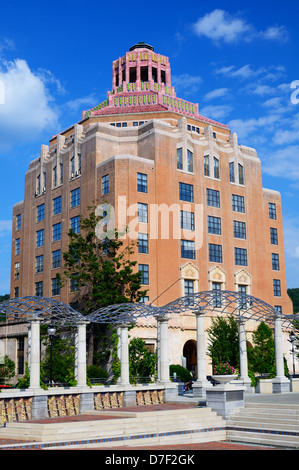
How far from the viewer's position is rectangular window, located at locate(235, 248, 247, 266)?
57812 millimetres

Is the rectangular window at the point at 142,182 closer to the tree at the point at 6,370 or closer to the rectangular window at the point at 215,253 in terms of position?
the rectangular window at the point at 215,253

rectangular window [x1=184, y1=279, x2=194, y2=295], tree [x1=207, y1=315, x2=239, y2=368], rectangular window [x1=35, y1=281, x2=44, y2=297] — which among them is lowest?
tree [x1=207, y1=315, x2=239, y2=368]

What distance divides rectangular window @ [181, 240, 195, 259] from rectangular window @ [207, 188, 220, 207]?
491 cm

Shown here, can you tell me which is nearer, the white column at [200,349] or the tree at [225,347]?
the white column at [200,349]

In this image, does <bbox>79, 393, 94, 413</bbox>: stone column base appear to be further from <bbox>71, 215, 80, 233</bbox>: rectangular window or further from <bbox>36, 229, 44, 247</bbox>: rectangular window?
<bbox>36, 229, 44, 247</bbox>: rectangular window

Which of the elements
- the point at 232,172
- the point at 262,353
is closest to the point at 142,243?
the point at 262,353

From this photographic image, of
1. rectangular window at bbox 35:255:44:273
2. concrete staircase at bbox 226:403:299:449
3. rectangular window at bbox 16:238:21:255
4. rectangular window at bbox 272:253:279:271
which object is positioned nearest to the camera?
concrete staircase at bbox 226:403:299:449

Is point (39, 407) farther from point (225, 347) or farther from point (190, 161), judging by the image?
point (190, 161)

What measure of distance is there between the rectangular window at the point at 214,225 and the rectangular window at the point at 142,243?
25.7 feet

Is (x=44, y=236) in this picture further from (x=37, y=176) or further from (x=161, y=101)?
(x=161, y=101)

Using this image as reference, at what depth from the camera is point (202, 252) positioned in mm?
54469

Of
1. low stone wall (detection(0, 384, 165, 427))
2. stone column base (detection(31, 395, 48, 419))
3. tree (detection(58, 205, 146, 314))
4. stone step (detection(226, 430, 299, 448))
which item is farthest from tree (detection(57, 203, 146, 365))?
stone step (detection(226, 430, 299, 448))

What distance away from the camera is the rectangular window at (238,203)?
5880 cm

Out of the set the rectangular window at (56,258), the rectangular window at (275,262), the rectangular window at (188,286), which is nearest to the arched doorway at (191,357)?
the rectangular window at (188,286)
